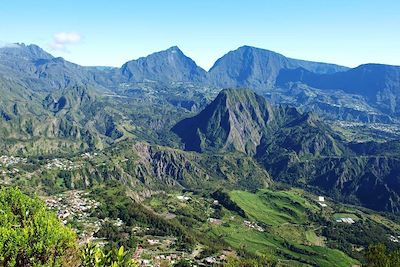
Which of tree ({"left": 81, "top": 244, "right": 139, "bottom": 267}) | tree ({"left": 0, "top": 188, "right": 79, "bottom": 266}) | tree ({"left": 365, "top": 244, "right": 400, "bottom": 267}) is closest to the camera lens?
tree ({"left": 81, "top": 244, "right": 139, "bottom": 267})

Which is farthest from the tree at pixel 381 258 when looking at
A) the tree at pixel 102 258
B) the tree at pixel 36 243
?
the tree at pixel 36 243

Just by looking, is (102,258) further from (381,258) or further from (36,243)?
(381,258)

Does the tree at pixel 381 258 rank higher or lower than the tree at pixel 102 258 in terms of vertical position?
lower

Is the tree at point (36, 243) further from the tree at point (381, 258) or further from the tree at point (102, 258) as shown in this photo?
the tree at point (381, 258)

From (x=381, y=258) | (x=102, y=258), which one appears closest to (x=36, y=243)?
(x=102, y=258)

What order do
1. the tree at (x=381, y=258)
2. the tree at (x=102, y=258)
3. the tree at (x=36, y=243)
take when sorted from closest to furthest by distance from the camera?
the tree at (x=102, y=258) → the tree at (x=36, y=243) → the tree at (x=381, y=258)

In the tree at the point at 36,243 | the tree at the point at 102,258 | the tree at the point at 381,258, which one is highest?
the tree at the point at 102,258

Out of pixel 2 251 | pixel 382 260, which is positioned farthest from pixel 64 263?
pixel 382 260

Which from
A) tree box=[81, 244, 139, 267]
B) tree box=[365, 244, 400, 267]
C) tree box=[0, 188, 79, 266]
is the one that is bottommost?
tree box=[365, 244, 400, 267]

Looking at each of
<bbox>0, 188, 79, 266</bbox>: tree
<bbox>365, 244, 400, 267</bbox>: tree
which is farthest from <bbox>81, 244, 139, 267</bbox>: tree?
<bbox>365, 244, 400, 267</bbox>: tree

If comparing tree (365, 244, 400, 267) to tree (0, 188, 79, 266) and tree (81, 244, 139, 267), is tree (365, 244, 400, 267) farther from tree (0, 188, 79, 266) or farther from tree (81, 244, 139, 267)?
tree (0, 188, 79, 266)

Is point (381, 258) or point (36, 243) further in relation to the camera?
point (381, 258)

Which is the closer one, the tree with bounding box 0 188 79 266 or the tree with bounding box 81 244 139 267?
the tree with bounding box 81 244 139 267
